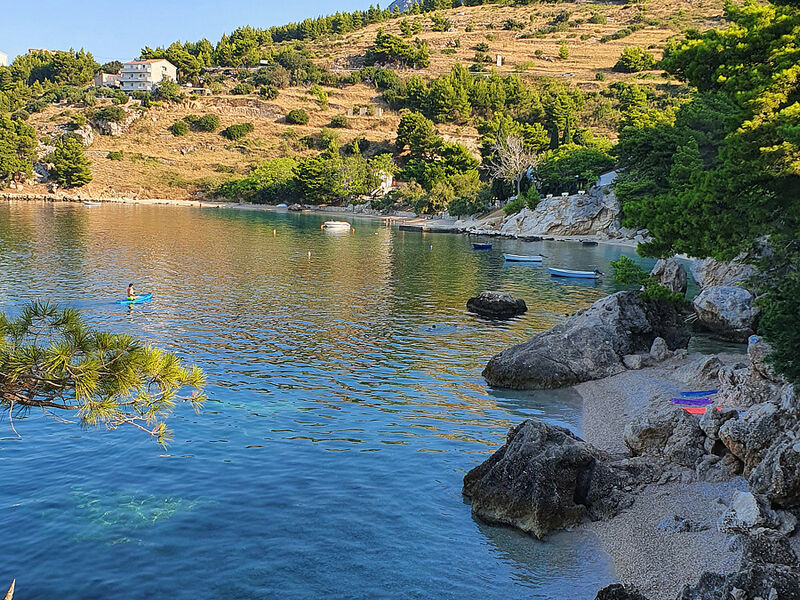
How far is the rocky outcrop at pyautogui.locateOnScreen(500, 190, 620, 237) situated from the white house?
13206 cm

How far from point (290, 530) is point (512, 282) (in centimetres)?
3702

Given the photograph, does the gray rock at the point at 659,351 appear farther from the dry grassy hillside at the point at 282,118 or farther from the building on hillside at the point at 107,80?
the building on hillside at the point at 107,80

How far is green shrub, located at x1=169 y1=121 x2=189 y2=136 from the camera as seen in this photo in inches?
6206

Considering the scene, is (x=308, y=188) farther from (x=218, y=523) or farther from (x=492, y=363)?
(x=218, y=523)

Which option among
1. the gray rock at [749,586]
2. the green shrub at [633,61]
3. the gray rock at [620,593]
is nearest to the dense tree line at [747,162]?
the gray rock at [749,586]

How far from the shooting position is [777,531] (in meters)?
11.6

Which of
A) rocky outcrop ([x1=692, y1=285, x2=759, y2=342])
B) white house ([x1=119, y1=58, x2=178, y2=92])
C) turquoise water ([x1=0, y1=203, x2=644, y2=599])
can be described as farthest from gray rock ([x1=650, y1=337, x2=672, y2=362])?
white house ([x1=119, y1=58, x2=178, y2=92])

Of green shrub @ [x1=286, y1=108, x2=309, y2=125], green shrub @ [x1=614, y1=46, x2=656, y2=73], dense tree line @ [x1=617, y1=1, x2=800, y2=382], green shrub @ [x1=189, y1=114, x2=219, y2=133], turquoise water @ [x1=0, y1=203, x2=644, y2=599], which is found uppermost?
green shrub @ [x1=614, y1=46, x2=656, y2=73]

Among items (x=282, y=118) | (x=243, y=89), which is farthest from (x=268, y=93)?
(x=282, y=118)

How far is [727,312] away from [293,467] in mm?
21664

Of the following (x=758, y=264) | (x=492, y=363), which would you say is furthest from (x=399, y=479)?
(x=758, y=264)

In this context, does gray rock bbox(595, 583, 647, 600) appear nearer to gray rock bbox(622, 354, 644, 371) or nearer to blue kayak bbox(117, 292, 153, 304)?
gray rock bbox(622, 354, 644, 371)

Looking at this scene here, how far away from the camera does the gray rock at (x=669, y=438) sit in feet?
49.7

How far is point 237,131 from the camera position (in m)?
157
